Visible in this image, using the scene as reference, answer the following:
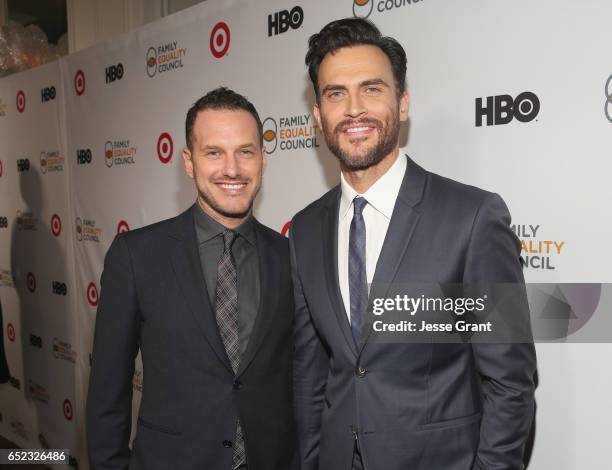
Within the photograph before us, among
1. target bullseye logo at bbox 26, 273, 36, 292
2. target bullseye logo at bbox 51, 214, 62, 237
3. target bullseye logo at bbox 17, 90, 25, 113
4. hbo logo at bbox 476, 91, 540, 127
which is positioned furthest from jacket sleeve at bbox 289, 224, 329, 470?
target bullseye logo at bbox 17, 90, 25, 113

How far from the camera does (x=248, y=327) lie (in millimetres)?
1682

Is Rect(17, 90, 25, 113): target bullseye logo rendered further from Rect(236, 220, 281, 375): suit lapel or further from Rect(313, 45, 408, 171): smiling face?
Rect(313, 45, 408, 171): smiling face

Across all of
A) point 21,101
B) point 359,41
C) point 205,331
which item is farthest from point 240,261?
point 21,101

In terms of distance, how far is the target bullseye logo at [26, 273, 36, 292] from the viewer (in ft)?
14.8

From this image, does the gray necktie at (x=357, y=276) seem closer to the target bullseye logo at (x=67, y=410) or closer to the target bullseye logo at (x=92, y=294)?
the target bullseye logo at (x=92, y=294)

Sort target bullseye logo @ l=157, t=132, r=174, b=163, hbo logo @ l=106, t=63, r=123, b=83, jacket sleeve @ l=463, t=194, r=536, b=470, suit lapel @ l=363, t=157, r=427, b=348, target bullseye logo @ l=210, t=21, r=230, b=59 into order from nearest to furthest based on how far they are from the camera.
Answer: jacket sleeve @ l=463, t=194, r=536, b=470 → suit lapel @ l=363, t=157, r=427, b=348 → target bullseye logo @ l=210, t=21, r=230, b=59 → target bullseye logo @ l=157, t=132, r=174, b=163 → hbo logo @ l=106, t=63, r=123, b=83

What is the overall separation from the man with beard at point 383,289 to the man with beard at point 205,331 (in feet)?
0.47

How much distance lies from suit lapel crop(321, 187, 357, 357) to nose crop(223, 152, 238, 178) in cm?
34

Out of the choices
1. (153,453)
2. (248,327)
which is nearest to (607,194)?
(248,327)

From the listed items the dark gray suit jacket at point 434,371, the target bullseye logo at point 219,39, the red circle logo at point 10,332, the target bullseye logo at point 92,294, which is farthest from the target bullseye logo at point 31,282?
the dark gray suit jacket at point 434,371

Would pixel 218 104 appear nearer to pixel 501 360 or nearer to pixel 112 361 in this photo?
pixel 112 361

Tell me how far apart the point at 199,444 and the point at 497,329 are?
95cm

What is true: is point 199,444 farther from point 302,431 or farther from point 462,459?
point 462,459

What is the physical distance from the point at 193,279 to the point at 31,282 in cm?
355
